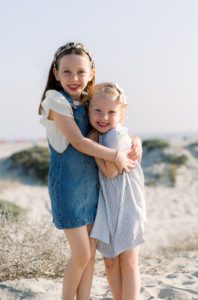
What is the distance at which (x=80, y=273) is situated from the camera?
12.8 feet

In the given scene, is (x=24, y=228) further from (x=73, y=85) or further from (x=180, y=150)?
(x=180, y=150)

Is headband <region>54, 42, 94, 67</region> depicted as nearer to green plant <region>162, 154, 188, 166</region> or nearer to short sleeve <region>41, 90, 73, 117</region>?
short sleeve <region>41, 90, 73, 117</region>

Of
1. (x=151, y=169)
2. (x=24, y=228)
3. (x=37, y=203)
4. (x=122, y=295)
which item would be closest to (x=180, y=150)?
(x=151, y=169)

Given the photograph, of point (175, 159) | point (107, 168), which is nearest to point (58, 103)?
point (107, 168)

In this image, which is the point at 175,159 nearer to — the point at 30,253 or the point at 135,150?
the point at 30,253

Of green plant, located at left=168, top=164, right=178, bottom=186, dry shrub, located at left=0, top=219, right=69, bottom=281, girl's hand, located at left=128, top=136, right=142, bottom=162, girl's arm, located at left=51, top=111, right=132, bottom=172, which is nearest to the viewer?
girl's arm, located at left=51, top=111, right=132, bottom=172

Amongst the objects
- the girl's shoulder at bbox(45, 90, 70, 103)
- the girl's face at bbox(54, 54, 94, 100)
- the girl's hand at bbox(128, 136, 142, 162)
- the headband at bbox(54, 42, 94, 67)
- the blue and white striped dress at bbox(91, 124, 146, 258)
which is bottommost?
the blue and white striped dress at bbox(91, 124, 146, 258)

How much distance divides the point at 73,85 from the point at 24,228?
7.34 feet

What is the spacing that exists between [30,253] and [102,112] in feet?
6.51

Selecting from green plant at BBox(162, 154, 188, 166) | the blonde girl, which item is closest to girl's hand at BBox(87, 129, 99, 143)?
the blonde girl

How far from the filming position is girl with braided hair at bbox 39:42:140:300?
3756 millimetres

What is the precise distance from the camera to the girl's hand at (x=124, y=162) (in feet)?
12.3

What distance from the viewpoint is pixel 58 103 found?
3.78 m

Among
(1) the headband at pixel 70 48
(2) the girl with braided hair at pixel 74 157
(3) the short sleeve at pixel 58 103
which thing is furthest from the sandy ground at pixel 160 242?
(1) the headband at pixel 70 48
